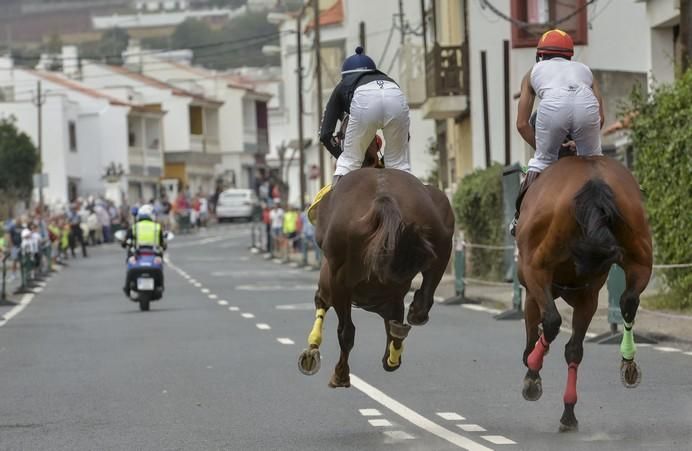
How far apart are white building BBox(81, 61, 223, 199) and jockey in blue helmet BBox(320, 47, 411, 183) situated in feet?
346

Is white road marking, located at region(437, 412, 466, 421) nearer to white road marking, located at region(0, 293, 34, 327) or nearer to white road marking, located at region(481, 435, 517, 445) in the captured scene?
white road marking, located at region(481, 435, 517, 445)

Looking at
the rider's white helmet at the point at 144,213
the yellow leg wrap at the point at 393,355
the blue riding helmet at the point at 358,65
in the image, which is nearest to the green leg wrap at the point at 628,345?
the yellow leg wrap at the point at 393,355

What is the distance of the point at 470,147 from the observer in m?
47.5

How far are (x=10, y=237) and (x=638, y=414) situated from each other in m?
40.3

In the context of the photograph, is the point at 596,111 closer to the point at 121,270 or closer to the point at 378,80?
the point at 378,80

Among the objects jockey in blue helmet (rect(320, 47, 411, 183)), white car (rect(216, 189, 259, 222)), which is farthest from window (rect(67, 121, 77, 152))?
jockey in blue helmet (rect(320, 47, 411, 183))

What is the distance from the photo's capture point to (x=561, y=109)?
12.0 meters

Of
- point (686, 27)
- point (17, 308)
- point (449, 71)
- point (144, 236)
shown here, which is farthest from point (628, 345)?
point (449, 71)

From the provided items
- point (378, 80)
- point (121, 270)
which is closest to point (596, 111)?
point (378, 80)

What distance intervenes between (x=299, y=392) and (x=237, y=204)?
83.5 metres

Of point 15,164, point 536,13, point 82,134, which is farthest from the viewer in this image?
point 82,134

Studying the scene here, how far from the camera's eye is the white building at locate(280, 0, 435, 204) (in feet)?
205

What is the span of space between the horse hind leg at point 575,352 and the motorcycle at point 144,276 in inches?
747

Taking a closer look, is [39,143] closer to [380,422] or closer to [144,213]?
[144,213]
